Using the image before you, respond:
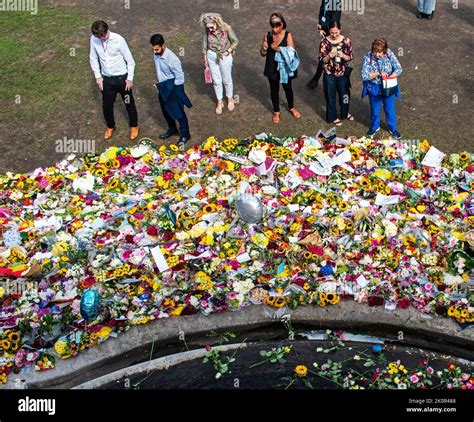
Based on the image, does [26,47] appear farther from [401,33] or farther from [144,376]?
[144,376]

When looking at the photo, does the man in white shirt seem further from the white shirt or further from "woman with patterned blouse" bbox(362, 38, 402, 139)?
"woman with patterned blouse" bbox(362, 38, 402, 139)

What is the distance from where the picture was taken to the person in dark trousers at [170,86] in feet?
29.2

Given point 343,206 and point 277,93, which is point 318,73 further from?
point 343,206

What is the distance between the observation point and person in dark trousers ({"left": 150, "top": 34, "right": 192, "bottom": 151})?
351 inches

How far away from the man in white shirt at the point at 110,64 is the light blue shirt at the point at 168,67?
0.45 metres

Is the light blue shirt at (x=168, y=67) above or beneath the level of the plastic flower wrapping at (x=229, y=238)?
above

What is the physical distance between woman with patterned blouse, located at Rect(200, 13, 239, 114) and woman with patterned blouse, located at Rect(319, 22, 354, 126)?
1.46m

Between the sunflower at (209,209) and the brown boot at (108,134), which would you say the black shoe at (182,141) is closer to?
the brown boot at (108,134)

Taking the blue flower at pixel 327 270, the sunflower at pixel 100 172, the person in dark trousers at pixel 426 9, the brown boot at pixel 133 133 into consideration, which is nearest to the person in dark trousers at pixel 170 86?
the brown boot at pixel 133 133

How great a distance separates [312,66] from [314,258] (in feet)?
17.9

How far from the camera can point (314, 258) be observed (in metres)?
7.29

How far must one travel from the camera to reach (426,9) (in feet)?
40.9

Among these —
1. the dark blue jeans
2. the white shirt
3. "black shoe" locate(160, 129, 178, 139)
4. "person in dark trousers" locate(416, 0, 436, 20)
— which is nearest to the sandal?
the dark blue jeans

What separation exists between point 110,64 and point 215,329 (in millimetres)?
4512
